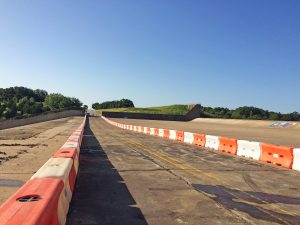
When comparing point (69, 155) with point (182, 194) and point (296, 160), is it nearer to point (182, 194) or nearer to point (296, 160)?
point (182, 194)

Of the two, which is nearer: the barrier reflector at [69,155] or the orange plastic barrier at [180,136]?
the barrier reflector at [69,155]

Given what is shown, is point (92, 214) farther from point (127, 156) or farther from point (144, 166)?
point (127, 156)

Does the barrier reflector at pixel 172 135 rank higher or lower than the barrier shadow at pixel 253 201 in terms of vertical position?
higher

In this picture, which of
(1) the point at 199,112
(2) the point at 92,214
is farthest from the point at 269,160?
(1) the point at 199,112

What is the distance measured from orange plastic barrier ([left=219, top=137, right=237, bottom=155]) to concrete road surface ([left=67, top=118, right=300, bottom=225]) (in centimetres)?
548

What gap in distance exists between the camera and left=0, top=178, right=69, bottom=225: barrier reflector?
13.7ft

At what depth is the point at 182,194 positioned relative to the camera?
8586mm

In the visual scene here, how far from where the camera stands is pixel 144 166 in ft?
43.1

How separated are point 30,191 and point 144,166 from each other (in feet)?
25.5

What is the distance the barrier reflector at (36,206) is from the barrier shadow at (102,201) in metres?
0.75

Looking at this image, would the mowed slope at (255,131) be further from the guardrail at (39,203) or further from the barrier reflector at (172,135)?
the guardrail at (39,203)

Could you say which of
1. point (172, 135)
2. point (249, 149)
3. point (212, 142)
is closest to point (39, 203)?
point (249, 149)

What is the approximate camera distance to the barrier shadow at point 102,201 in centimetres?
644

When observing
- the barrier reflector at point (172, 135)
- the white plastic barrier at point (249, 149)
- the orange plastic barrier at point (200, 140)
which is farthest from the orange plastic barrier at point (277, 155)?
the barrier reflector at point (172, 135)
